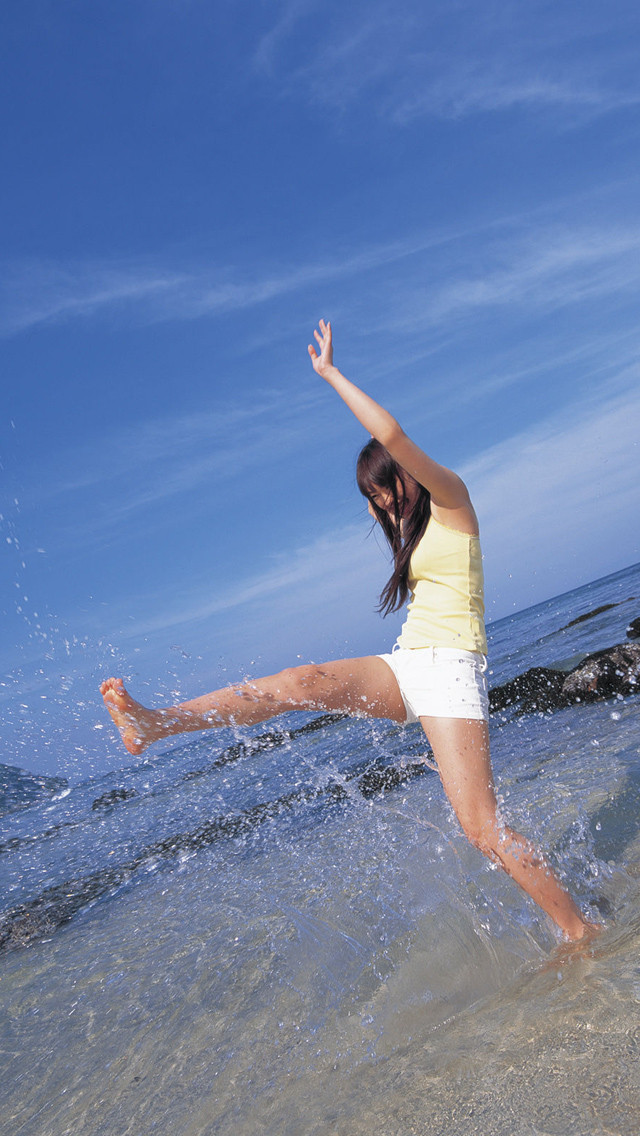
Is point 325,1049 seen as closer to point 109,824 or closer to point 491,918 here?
point 491,918

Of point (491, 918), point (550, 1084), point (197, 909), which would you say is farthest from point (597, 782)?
point (550, 1084)

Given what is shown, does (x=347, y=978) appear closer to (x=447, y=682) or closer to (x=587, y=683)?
(x=447, y=682)

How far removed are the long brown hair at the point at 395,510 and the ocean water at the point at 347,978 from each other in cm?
164

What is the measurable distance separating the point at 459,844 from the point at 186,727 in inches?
78.9

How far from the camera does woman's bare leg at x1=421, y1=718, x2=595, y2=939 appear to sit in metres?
3.11

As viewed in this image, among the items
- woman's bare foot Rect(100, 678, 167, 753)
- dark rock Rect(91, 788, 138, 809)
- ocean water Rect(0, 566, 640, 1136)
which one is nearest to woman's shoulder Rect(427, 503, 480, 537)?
woman's bare foot Rect(100, 678, 167, 753)

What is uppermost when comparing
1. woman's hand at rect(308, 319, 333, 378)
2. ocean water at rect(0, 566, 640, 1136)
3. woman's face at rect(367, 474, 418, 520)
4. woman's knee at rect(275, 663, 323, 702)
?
woman's hand at rect(308, 319, 333, 378)

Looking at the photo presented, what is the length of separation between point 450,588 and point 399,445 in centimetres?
75

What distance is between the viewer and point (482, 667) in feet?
11.2

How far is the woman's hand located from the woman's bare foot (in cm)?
179

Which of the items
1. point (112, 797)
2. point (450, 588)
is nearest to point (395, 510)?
point (450, 588)

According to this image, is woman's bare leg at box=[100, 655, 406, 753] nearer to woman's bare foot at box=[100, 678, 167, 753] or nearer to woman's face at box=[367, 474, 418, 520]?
woman's bare foot at box=[100, 678, 167, 753]

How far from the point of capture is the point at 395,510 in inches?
139

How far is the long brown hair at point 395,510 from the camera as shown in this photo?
345 centimetres
